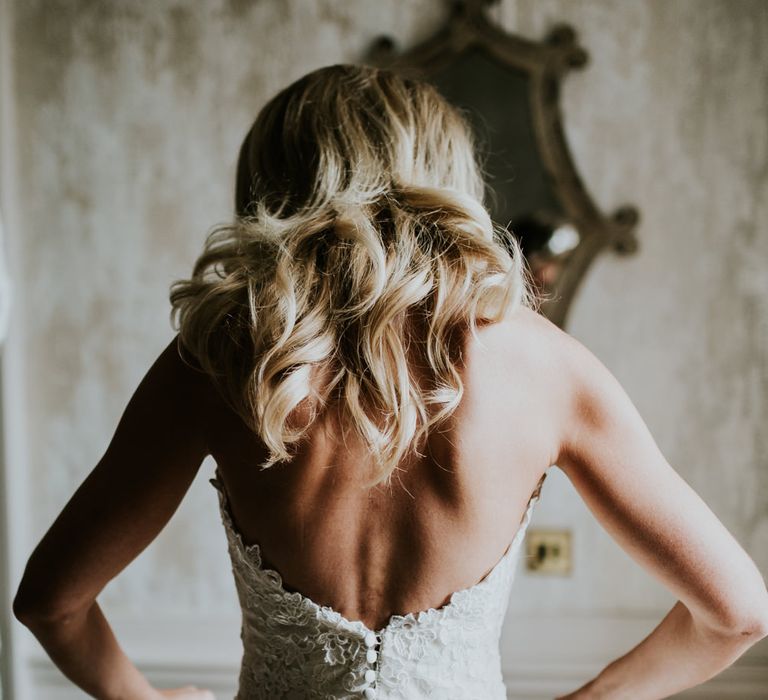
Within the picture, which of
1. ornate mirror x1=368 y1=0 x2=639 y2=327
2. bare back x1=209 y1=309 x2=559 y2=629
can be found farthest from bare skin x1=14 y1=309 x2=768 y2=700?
ornate mirror x1=368 y1=0 x2=639 y2=327

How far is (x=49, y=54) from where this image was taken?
1.67 metres

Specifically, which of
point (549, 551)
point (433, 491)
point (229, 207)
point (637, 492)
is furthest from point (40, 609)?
point (549, 551)

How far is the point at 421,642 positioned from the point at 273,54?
1299 millimetres

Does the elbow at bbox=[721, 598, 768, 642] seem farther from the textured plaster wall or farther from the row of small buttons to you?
the textured plaster wall

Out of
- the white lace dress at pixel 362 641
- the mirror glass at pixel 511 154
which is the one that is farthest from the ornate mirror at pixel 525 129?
the white lace dress at pixel 362 641

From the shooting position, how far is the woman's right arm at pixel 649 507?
0.73 meters

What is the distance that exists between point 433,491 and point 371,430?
96 millimetres

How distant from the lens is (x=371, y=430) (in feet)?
2.31

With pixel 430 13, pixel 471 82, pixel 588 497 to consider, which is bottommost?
pixel 588 497

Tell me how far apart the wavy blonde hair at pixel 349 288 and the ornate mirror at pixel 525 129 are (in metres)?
0.82

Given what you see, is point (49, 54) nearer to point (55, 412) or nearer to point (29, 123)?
point (29, 123)

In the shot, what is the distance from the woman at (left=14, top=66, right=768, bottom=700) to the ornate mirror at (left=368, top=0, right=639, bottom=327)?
77cm

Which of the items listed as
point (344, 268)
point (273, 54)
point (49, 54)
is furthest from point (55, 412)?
point (344, 268)

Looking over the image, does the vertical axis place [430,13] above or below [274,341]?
above
